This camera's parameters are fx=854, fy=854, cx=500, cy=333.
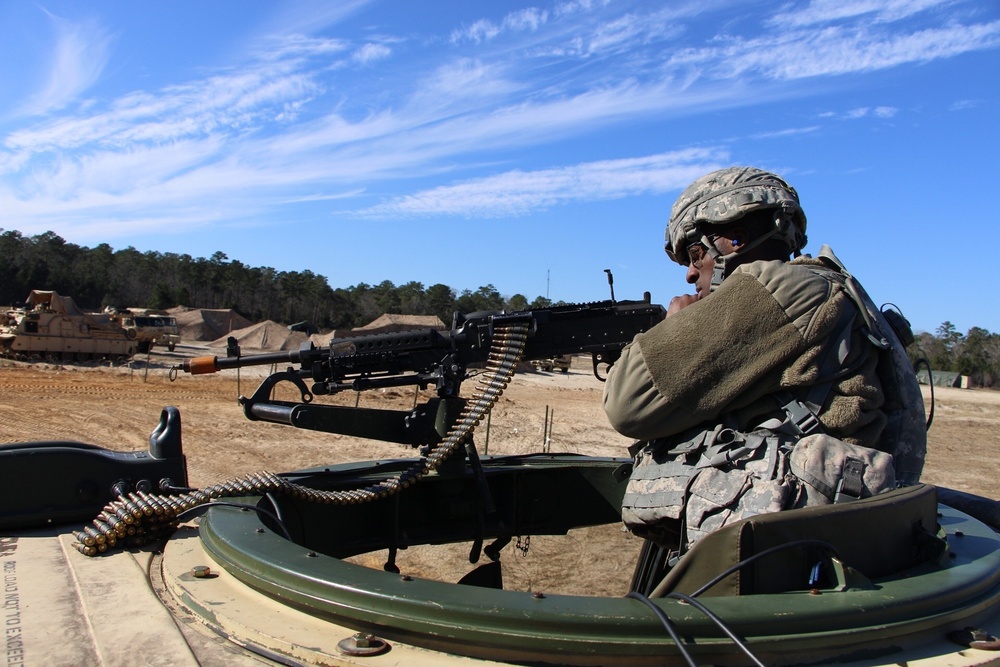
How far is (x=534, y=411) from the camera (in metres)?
20.3

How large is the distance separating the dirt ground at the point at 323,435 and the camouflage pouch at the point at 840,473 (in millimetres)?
3455

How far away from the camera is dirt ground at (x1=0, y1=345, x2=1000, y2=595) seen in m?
6.69

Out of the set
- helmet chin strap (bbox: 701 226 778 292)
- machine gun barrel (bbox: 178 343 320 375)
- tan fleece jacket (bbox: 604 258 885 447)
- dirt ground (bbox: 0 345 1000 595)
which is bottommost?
dirt ground (bbox: 0 345 1000 595)

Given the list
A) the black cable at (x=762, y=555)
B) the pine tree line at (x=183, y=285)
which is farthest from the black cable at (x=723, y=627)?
the pine tree line at (x=183, y=285)

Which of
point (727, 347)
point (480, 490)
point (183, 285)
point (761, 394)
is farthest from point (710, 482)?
point (183, 285)

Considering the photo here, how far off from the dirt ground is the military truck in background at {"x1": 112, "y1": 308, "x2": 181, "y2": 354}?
11.5 feet

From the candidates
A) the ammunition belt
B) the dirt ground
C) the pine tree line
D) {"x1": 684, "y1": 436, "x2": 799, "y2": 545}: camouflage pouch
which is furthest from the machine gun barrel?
the pine tree line

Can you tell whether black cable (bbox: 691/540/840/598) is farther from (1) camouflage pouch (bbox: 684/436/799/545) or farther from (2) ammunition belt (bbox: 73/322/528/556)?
(2) ammunition belt (bbox: 73/322/528/556)

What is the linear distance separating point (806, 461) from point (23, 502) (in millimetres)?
2362

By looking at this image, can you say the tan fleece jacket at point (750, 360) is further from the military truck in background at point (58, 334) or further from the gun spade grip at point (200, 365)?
the military truck in background at point (58, 334)

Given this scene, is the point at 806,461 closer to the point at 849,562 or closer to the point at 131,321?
the point at 849,562

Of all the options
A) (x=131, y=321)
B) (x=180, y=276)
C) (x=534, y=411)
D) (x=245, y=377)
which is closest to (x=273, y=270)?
(x=180, y=276)

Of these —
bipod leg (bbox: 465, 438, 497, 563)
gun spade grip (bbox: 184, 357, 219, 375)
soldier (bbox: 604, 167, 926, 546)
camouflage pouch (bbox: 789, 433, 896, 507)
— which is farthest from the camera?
gun spade grip (bbox: 184, 357, 219, 375)

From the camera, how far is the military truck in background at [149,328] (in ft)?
98.1
